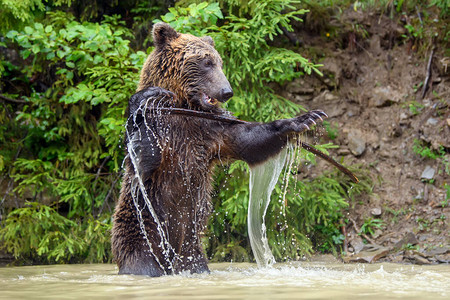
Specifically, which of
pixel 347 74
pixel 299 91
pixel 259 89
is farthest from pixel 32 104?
pixel 347 74

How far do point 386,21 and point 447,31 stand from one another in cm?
103

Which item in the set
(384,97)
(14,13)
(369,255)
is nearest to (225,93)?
(369,255)

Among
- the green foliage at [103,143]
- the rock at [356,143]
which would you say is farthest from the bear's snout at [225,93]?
the rock at [356,143]

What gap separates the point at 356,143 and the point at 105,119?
12.4ft

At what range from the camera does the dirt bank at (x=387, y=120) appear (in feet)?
25.7

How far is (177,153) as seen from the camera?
Answer: 531 cm

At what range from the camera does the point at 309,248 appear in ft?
25.0

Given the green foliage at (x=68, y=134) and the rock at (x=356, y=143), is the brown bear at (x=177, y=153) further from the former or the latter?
the rock at (x=356, y=143)

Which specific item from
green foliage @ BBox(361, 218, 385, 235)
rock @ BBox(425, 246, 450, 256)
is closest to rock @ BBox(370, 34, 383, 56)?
green foliage @ BBox(361, 218, 385, 235)

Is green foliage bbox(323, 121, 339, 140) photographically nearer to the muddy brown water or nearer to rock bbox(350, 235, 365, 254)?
rock bbox(350, 235, 365, 254)

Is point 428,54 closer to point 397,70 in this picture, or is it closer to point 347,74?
point 397,70

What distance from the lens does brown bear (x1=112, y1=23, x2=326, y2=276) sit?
513 centimetres

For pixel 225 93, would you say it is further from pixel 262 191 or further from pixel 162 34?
pixel 262 191

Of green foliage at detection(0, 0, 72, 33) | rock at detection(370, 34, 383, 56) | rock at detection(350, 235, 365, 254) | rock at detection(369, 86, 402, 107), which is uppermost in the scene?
rock at detection(370, 34, 383, 56)
